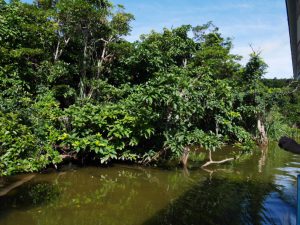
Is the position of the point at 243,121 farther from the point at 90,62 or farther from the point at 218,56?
the point at 90,62

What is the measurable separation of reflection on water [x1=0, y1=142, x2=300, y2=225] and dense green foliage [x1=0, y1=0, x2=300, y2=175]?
621mm

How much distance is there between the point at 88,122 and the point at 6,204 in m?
3.76

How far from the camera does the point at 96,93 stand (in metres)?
12.4

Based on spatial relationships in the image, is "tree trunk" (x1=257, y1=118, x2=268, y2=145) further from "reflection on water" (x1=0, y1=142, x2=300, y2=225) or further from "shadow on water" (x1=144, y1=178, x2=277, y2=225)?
"shadow on water" (x1=144, y1=178, x2=277, y2=225)

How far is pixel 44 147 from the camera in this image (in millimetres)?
8336

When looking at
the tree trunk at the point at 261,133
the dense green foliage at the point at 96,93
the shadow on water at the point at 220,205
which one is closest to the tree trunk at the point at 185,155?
the dense green foliage at the point at 96,93

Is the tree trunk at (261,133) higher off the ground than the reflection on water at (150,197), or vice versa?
the tree trunk at (261,133)

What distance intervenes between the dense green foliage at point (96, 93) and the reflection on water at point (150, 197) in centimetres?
62

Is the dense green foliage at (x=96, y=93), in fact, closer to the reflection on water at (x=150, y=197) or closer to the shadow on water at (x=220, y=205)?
the reflection on water at (x=150, y=197)

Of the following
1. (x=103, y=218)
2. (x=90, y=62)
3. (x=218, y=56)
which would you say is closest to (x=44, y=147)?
(x=103, y=218)

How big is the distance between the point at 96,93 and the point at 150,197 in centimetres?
647

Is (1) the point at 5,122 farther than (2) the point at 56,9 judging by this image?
No

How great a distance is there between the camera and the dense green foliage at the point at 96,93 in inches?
344

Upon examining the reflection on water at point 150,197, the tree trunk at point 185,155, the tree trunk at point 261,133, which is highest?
the tree trunk at point 261,133
